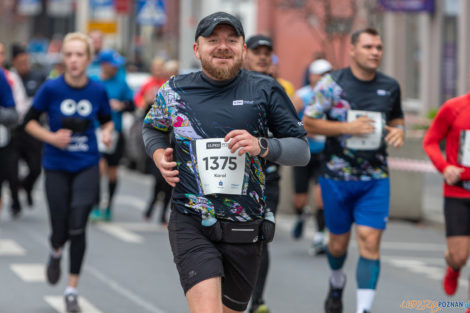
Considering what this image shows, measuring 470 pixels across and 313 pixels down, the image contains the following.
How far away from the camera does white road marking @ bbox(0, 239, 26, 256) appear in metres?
11.2

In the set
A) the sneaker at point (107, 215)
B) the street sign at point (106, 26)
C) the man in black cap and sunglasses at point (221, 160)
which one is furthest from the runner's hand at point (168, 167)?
the street sign at point (106, 26)

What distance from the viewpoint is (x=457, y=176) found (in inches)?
307

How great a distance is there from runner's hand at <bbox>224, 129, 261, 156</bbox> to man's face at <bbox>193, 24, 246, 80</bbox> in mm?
375

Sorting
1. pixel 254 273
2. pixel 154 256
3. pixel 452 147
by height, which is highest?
pixel 452 147

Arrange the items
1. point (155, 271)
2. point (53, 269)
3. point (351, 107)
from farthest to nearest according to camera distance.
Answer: point (155, 271), point (53, 269), point (351, 107)

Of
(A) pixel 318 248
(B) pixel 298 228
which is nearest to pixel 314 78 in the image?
(B) pixel 298 228

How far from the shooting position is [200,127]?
5.62 metres

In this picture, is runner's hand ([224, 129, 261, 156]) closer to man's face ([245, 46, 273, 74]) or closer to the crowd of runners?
the crowd of runners

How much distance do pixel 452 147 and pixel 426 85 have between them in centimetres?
1679

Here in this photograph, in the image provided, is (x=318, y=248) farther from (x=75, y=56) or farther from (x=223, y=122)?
(x=223, y=122)

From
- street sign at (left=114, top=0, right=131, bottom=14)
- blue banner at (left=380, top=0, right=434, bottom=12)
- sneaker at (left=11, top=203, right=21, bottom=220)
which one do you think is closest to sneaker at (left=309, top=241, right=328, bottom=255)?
sneaker at (left=11, top=203, right=21, bottom=220)

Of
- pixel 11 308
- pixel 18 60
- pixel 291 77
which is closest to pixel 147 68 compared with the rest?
pixel 291 77

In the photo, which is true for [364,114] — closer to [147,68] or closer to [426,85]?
[426,85]

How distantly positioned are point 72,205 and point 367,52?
2472 millimetres
